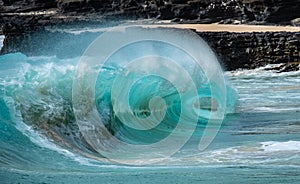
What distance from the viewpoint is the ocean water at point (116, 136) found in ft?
14.3

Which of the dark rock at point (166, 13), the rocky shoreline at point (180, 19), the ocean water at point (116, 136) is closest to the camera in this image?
the ocean water at point (116, 136)

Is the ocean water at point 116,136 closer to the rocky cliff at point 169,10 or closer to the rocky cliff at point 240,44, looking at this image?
the rocky cliff at point 240,44

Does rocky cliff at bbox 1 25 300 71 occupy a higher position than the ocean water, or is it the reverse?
the ocean water

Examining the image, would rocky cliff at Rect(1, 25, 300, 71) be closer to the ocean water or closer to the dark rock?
the ocean water

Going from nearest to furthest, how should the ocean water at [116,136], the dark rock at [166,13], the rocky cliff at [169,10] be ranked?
the ocean water at [116,136], the rocky cliff at [169,10], the dark rock at [166,13]

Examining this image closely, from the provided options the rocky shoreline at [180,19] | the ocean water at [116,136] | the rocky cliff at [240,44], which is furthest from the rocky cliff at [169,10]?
the ocean water at [116,136]

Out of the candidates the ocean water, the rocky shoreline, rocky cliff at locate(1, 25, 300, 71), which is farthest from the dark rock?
the ocean water

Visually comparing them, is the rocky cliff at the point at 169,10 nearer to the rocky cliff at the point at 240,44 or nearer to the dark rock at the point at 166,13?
the dark rock at the point at 166,13

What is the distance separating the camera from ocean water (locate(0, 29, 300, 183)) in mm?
4359

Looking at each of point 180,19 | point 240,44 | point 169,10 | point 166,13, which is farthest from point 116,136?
point 169,10

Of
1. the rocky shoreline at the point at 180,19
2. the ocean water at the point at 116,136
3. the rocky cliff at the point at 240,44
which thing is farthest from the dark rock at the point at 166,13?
the ocean water at the point at 116,136

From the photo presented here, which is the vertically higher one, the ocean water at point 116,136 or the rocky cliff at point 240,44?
the ocean water at point 116,136

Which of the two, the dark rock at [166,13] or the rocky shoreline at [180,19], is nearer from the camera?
the rocky shoreline at [180,19]

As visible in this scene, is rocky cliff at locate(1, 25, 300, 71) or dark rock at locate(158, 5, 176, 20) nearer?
rocky cliff at locate(1, 25, 300, 71)
